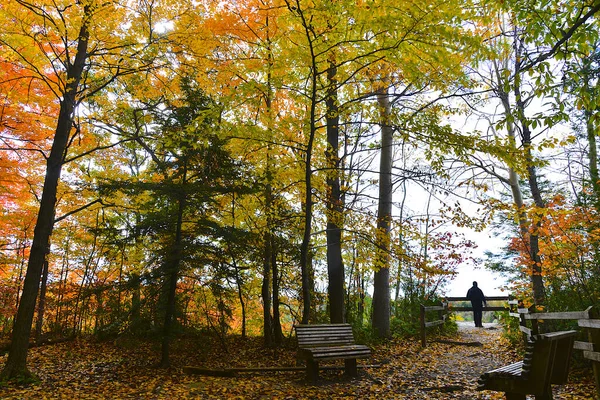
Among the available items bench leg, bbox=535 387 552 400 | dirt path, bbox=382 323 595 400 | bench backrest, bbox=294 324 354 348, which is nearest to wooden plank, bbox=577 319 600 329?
bench leg, bbox=535 387 552 400

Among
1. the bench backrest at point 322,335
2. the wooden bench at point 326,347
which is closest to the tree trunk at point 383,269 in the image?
the bench backrest at point 322,335

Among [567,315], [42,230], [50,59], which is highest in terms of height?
[50,59]

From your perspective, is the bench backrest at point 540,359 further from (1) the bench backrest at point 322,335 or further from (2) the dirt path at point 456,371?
(1) the bench backrest at point 322,335

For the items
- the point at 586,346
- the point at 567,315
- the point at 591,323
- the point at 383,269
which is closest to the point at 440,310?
the point at 383,269

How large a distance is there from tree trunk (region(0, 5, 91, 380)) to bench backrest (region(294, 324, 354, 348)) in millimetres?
4850

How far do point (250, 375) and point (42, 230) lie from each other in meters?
4.78

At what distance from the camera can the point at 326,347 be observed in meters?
7.19

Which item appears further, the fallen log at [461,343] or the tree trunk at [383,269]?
the tree trunk at [383,269]

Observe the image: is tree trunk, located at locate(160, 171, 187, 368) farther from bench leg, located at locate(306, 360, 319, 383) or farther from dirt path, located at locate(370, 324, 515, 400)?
dirt path, located at locate(370, 324, 515, 400)

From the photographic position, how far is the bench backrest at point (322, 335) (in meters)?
7.15

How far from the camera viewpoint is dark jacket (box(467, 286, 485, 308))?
14.8 metres

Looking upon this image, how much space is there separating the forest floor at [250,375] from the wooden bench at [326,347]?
266mm

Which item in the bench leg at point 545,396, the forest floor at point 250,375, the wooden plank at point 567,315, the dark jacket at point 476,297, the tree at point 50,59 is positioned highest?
the tree at point 50,59

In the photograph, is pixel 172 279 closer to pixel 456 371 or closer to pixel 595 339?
pixel 456 371
